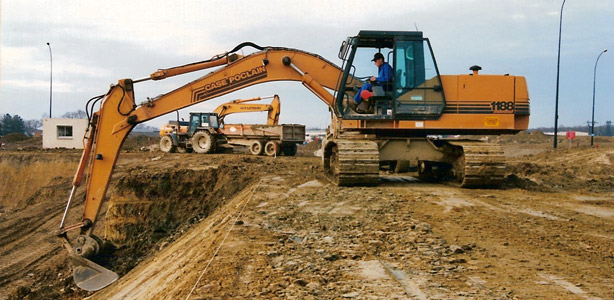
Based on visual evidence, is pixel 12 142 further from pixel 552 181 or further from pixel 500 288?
pixel 500 288

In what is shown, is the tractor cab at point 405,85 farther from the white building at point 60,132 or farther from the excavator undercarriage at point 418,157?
the white building at point 60,132

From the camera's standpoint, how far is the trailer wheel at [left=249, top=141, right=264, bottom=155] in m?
26.2

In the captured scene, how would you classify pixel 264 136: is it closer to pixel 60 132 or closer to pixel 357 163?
pixel 357 163

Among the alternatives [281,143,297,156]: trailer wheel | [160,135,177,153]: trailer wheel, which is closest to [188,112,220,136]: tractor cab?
[160,135,177,153]: trailer wheel

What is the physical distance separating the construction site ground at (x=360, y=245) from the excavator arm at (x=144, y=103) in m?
1.00

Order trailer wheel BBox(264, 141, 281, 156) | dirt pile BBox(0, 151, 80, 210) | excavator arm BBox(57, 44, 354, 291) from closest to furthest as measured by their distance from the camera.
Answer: excavator arm BBox(57, 44, 354, 291) → trailer wheel BBox(264, 141, 281, 156) → dirt pile BBox(0, 151, 80, 210)

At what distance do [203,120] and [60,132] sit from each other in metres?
19.0

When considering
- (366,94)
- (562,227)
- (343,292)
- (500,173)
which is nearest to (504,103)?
(500,173)

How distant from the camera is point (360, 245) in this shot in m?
5.72

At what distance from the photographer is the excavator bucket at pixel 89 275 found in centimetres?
907

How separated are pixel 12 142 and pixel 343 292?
5462 centimetres

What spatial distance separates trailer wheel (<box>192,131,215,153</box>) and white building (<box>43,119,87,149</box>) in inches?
684

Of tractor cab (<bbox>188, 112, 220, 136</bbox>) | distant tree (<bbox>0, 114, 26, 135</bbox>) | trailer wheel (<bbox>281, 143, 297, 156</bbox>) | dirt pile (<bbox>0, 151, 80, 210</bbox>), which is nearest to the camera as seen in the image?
tractor cab (<bbox>188, 112, 220, 136</bbox>)

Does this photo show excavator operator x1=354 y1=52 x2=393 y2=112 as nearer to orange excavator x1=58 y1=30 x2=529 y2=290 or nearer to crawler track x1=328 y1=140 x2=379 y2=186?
orange excavator x1=58 y1=30 x2=529 y2=290
